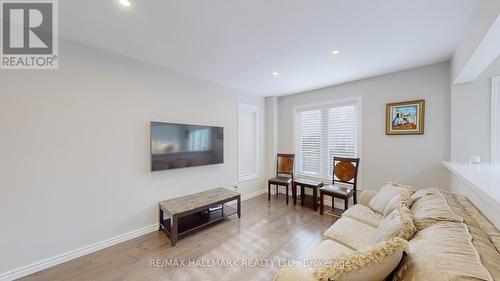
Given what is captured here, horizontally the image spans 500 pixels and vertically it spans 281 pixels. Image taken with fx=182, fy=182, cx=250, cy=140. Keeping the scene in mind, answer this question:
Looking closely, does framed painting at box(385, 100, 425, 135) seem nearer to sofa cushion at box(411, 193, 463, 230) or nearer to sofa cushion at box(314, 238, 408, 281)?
sofa cushion at box(411, 193, 463, 230)

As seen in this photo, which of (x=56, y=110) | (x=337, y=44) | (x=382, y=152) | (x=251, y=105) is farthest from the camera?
(x=251, y=105)

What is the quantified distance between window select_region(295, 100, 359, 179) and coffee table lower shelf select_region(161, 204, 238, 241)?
79.2 inches

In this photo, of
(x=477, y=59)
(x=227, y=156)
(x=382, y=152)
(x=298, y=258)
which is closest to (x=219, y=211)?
(x=227, y=156)

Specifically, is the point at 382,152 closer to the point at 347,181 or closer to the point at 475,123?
the point at 347,181

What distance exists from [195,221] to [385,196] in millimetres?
2542

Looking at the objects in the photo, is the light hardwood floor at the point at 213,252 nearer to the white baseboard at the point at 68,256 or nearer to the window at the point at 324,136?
the white baseboard at the point at 68,256

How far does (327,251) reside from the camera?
149 centimetres

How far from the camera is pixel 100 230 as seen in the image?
2.22 metres

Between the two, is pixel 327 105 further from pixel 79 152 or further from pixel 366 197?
pixel 79 152

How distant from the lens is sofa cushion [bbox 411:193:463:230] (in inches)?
45.6

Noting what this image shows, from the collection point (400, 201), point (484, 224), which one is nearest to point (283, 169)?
point (400, 201)

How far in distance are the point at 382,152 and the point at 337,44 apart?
6.78 ft

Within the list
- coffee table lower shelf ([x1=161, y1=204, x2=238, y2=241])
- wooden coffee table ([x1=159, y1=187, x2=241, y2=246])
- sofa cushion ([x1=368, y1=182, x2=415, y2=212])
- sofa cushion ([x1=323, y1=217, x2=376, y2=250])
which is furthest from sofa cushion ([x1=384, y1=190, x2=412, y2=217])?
coffee table lower shelf ([x1=161, y1=204, x2=238, y2=241])

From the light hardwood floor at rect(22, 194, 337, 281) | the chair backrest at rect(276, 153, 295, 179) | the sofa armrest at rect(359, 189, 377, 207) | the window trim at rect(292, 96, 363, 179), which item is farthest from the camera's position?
the chair backrest at rect(276, 153, 295, 179)
